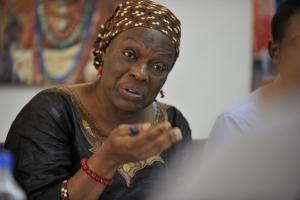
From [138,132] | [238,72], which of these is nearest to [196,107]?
[238,72]

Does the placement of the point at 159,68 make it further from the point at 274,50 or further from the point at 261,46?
the point at 261,46

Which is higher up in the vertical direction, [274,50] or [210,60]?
[274,50]

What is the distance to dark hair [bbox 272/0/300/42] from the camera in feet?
6.07

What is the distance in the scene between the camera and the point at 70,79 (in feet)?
9.56

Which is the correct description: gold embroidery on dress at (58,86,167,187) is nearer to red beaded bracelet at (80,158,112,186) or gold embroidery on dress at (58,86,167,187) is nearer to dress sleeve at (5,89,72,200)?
dress sleeve at (5,89,72,200)

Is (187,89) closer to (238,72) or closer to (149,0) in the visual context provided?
(238,72)

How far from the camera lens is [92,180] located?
1.44 meters

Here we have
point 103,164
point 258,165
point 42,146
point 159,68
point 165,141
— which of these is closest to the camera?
point 258,165

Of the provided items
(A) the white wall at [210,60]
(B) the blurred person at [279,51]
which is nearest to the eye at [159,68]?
(B) the blurred person at [279,51]

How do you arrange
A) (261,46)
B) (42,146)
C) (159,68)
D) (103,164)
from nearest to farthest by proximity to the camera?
(103,164), (42,146), (159,68), (261,46)

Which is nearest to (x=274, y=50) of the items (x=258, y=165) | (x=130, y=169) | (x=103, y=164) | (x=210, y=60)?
(x=130, y=169)

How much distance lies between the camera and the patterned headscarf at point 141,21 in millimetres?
1753

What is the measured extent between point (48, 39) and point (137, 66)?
1.28m

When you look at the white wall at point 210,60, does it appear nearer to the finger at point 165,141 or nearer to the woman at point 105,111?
the woman at point 105,111
